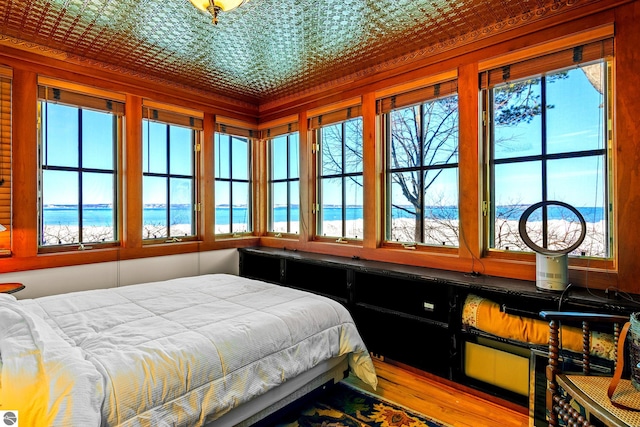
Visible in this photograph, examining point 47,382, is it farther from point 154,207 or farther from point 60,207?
point 154,207

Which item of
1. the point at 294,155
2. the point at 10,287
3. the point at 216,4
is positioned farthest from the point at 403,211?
the point at 10,287

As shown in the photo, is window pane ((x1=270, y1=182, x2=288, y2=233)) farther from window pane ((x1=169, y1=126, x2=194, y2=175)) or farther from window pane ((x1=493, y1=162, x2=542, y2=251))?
window pane ((x1=493, y1=162, x2=542, y2=251))

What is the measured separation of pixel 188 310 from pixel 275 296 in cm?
62

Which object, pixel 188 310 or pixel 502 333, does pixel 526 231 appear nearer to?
pixel 502 333

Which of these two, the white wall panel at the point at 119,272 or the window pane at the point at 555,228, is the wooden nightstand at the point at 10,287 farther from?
the window pane at the point at 555,228

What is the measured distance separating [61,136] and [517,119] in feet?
13.5

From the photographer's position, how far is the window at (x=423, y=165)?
3.01 m

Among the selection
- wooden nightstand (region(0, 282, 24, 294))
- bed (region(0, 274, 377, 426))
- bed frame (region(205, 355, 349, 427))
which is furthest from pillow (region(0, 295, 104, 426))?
wooden nightstand (region(0, 282, 24, 294))

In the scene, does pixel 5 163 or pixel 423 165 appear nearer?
pixel 5 163

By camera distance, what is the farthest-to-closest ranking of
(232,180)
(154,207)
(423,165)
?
1. (232,180)
2. (154,207)
3. (423,165)

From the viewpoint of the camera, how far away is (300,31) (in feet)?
9.02

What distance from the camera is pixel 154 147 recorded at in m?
3.90

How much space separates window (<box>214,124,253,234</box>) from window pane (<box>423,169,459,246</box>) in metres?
2.62

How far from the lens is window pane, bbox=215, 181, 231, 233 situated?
4.43 m
